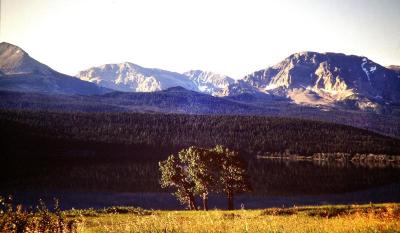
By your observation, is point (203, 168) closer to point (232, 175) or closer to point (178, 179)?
point (232, 175)

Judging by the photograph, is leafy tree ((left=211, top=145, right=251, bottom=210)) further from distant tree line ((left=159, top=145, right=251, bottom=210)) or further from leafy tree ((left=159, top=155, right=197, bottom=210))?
leafy tree ((left=159, top=155, right=197, bottom=210))

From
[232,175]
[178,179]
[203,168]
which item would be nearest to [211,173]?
[203,168]

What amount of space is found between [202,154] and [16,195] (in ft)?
207

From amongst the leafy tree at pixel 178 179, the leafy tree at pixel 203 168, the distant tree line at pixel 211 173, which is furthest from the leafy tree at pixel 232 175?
the leafy tree at pixel 178 179

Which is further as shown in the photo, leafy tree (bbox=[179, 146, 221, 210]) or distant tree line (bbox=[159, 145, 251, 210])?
distant tree line (bbox=[159, 145, 251, 210])

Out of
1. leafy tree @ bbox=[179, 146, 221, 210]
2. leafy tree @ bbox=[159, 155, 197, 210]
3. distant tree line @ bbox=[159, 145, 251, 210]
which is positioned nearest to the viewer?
leafy tree @ bbox=[179, 146, 221, 210]

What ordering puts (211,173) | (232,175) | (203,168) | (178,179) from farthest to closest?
(178,179) → (211,173) → (203,168) → (232,175)

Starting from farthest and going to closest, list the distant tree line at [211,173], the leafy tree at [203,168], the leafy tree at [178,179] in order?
the leafy tree at [178,179] < the distant tree line at [211,173] < the leafy tree at [203,168]

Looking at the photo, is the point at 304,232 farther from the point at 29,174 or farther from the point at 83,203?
the point at 29,174

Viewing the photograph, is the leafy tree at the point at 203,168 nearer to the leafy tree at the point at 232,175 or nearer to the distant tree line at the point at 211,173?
the distant tree line at the point at 211,173

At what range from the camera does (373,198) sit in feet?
410

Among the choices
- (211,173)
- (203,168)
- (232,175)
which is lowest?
(211,173)

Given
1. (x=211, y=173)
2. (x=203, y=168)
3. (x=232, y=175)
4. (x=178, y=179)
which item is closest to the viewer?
(x=232, y=175)

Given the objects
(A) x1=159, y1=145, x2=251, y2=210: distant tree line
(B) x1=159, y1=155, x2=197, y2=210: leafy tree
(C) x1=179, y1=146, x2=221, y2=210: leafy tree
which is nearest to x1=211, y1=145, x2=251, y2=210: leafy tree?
(A) x1=159, y1=145, x2=251, y2=210: distant tree line
